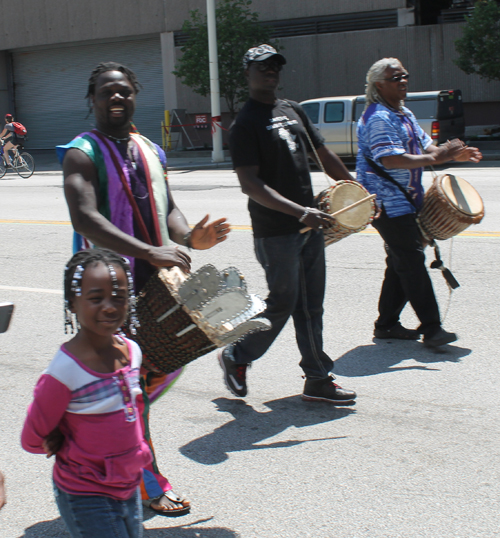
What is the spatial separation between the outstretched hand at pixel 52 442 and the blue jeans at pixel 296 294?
6.63 feet

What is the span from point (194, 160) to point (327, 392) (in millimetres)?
21670

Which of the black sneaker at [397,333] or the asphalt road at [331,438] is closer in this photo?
the asphalt road at [331,438]

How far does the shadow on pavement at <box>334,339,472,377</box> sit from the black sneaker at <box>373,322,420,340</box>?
57mm

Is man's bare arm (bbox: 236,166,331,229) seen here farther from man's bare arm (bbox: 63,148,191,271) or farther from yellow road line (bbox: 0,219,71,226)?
yellow road line (bbox: 0,219,71,226)

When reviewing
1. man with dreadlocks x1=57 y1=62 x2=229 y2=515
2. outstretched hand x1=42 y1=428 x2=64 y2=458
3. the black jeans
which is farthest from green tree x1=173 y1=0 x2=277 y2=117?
outstretched hand x1=42 y1=428 x2=64 y2=458

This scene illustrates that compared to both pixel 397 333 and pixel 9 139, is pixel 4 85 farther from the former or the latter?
pixel 397 333

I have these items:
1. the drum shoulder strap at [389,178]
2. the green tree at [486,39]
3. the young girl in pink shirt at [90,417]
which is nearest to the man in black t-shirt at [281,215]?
the drum shoulder strap at [389,178]

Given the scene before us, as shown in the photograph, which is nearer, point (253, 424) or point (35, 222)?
point (253, 424)

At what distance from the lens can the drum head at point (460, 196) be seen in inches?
205

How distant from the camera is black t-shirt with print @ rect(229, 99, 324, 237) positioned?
408 cm

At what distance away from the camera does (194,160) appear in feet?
83.6

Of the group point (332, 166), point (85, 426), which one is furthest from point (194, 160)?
point (85, 426)

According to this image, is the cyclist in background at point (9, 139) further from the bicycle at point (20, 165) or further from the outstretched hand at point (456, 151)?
the outstretched hand at point (456, 151)

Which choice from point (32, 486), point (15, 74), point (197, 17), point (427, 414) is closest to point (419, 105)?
point (197, 17)
